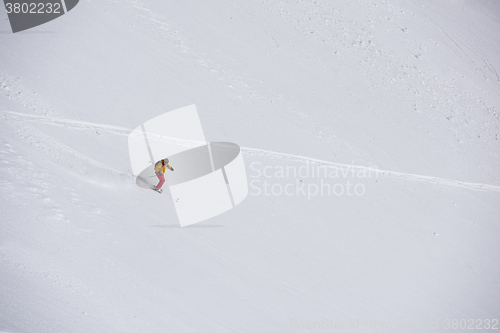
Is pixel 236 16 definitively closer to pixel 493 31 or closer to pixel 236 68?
pixel 236 68

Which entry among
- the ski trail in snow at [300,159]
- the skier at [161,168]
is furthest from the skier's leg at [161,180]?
the ski trail in snow at [300,159]

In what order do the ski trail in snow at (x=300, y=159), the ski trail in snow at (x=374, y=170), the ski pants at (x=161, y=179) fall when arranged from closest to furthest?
the ski pants at (x=161, y=179), the ski trail in snow at (x=300, y=159), the ski trail in snow at (x=374, y=170)

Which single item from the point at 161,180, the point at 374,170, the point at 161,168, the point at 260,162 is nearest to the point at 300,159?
the point at 260,162

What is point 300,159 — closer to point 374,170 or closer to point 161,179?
point 374,170

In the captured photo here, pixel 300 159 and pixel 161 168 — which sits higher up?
pixel 161 168

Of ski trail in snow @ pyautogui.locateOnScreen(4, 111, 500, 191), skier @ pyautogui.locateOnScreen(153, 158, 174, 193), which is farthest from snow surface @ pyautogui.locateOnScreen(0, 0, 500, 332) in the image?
skier @ pyautogui.locateOnScreen(153, 158, 174, 193)

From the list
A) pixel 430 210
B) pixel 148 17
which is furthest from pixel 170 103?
pixel 430 210

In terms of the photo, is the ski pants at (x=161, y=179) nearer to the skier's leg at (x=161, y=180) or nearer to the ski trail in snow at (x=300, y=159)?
the skier's leg at (x=161, y=180)

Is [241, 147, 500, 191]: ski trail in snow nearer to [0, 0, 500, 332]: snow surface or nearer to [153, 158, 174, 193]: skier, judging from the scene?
[0, 0, 500, 332]: snow surface
